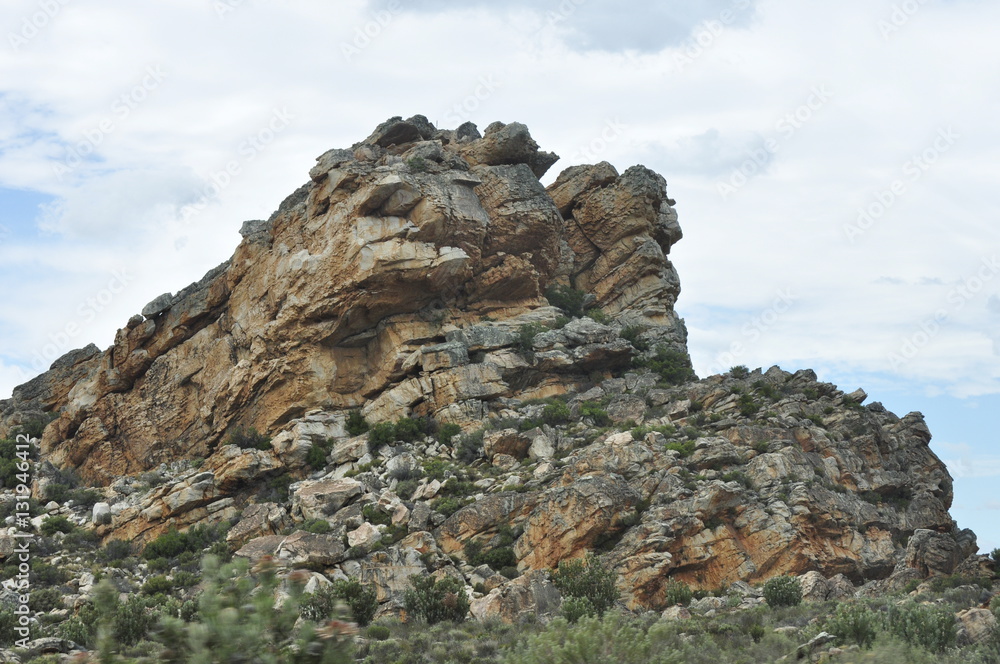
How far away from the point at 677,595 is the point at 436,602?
290 inches

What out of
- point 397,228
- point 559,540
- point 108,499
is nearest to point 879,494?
point 559,540

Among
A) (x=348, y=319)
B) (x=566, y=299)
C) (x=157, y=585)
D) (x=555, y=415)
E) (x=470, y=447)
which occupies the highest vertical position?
(x=566, y=299)

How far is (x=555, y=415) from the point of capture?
3788 centimetres

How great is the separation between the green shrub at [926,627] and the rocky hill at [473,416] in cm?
875

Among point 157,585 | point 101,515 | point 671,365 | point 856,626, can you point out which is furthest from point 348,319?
point 856,626

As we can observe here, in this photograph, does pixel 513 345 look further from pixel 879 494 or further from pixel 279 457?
pixel 879 494

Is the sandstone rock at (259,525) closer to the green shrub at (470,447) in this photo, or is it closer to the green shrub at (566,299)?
the green shrub at (470,447)

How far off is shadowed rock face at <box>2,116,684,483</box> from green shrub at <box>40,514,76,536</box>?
770cm

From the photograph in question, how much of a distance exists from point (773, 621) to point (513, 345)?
2480cm

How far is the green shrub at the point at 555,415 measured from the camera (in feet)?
124

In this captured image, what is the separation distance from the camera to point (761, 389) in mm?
38812

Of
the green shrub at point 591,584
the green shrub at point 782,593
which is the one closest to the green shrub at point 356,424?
the green shrub at point 591,584

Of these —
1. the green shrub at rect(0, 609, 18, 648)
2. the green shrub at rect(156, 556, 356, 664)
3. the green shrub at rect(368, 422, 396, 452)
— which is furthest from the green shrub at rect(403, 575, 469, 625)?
the green shrub at rect(368, 422, 396, 452)

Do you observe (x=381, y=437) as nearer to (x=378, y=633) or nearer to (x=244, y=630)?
(x=378, y=633)
